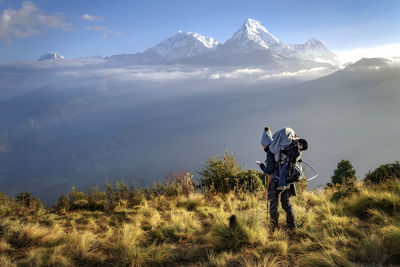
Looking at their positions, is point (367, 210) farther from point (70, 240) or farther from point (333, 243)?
point (70, 240)

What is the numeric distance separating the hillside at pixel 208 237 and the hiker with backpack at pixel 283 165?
0.47 meters

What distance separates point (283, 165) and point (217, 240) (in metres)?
2.02

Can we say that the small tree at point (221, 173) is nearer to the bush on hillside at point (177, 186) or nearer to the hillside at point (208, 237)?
the bush on hillside at point (177, 186)

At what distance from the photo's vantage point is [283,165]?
489 centimetres

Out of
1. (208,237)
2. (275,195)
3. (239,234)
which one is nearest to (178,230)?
(208,237)

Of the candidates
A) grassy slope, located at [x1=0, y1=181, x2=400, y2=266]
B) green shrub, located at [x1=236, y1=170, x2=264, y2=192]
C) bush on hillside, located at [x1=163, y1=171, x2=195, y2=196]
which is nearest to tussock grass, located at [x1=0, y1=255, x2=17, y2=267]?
grassy slope, located at [x1=0, y1=181, x2=400, y2=266]

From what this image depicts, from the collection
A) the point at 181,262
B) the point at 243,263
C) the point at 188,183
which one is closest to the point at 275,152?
the point at 243,263

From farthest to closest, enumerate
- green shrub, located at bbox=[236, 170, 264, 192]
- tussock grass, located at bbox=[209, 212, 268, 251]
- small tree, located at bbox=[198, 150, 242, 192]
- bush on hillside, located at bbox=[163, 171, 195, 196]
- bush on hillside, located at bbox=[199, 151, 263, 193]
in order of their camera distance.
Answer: small tree, located at bbox=[198, 150, 242, 192] < bush on hillside, located at bbox=[199, 151, 263, 193] < green shrub, located at bbox=[236, 170, 264, 192] < bush on hillside, located at bbox=[163, 171, 195, 196] < tussock grass, located at bbox=[209, 212, 268, 251]

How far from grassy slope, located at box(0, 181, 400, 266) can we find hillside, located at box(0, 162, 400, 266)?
2 centimetres

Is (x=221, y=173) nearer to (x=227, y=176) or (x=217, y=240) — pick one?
(x=227, y=176)

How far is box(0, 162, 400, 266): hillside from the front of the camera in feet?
12.9

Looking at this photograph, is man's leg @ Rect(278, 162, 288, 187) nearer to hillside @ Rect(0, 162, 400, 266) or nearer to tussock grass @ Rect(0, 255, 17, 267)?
hillside @ Rect(0, 162, 400, 266)

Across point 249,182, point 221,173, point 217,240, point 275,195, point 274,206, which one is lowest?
point 249,182

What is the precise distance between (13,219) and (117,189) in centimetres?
338
